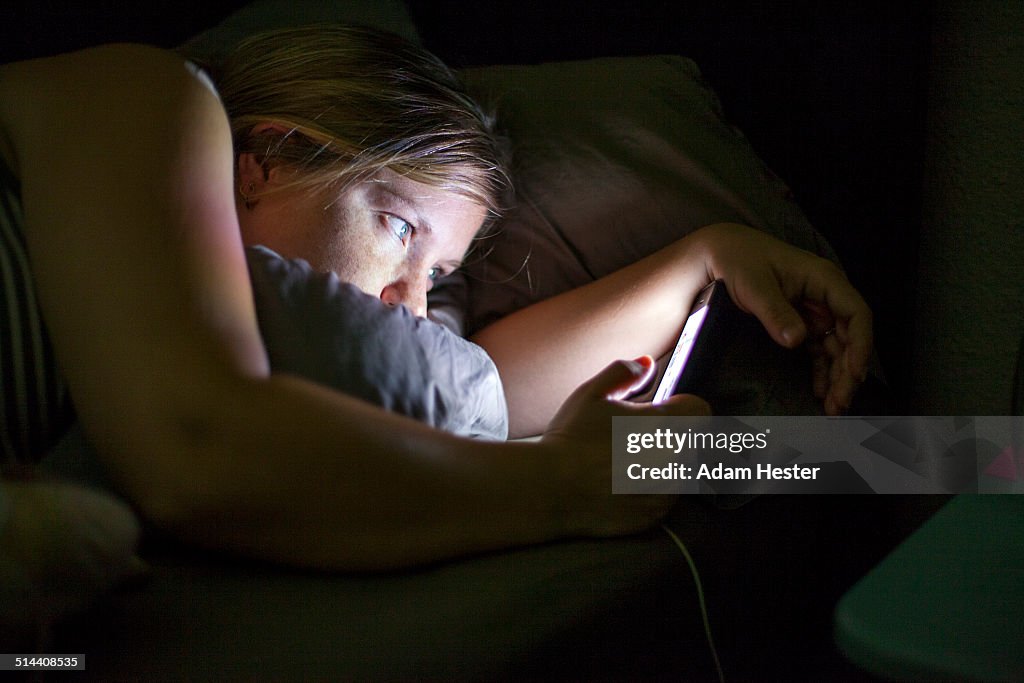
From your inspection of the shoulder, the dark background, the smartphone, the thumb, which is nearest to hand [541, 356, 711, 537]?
the thumb

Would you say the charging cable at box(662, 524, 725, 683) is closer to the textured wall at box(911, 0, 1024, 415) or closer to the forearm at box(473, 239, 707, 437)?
the forearm at box(473, 239, 707, 437)

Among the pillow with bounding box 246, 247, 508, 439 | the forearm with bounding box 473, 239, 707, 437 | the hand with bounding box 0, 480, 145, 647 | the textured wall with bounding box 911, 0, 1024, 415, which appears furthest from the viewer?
the textured wall with bounding box 911, 0, 1024, 415

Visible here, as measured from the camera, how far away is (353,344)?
23.2 inches

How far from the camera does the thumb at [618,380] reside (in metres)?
0.63

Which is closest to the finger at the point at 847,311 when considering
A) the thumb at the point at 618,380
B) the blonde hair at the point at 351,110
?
the thumb at the point at 618,380

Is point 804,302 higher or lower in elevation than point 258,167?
lower

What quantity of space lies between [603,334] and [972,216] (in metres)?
0.53

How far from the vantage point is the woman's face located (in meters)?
0.76

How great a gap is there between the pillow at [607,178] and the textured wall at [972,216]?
0.23 metres

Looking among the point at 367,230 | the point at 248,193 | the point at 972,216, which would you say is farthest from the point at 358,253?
the point at 972,216

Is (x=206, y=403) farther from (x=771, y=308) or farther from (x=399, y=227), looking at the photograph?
(x=771, y=308)

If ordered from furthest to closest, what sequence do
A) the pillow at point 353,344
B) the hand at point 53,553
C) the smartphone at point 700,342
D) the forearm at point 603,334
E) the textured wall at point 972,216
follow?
the textured wall at point 972,216
the forearm at point 603,334
the smartphone at point 700,342
the pillow at point 353,344
the hand at point 53,553

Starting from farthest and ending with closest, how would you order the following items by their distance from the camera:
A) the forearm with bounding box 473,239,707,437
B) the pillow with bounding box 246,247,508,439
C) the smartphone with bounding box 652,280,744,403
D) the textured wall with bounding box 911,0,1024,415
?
1. the textured wall with bounding box 911,0,1024,415
2. the forearm with bounding box 473,239,707,437
3. the smartphone with bounding box 652,280,744,403
4. the pillow with bounding box 246,247,508,439

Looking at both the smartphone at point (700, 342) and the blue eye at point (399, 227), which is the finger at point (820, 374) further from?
the blue eye at point (399, 227)
